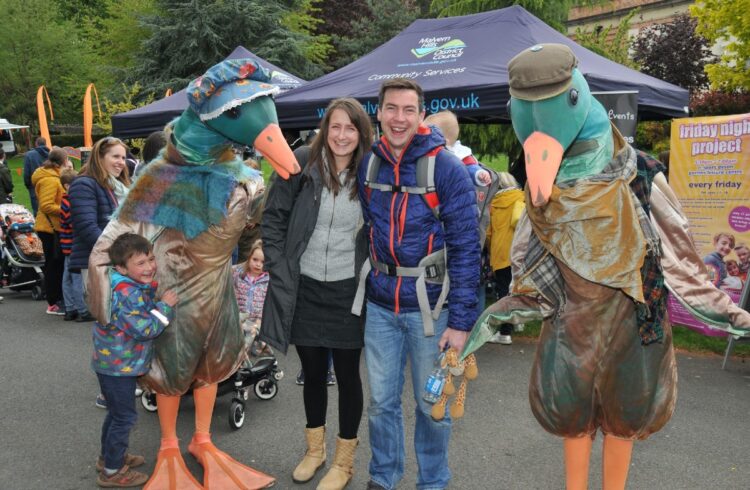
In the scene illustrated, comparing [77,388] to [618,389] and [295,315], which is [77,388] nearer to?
[295,315]

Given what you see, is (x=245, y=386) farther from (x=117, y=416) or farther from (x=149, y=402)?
(x=117, y=416)

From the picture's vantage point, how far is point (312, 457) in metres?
3.54

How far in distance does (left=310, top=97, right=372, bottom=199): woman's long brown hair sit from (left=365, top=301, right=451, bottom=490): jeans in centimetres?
58

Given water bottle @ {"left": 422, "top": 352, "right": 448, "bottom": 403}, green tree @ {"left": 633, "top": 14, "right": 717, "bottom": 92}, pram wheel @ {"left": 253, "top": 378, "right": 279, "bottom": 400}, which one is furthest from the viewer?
green tree @ {"left": 633, "top": 14, "right": 717, "bottom": 92}

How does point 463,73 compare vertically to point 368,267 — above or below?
above

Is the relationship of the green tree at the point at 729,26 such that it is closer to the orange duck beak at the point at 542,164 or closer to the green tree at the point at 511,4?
the green tree at the point at 511,4

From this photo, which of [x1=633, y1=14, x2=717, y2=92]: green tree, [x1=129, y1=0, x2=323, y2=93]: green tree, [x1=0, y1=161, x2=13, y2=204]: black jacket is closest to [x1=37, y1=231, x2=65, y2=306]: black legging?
[x1=0, y1=161, x2=13, y2=204]: black jacket

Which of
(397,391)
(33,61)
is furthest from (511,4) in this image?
(33,61)

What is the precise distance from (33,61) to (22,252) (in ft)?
88.7

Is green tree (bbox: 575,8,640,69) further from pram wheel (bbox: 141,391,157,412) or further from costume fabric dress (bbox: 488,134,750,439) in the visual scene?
costume fabric dress (bbox: 488,134,750,439)

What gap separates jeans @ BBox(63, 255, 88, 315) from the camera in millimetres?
7090

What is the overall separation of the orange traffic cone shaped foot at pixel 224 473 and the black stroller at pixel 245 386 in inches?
23.5

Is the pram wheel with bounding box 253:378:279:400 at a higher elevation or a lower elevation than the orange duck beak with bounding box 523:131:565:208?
lower

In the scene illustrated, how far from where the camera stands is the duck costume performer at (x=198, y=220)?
308 cm
